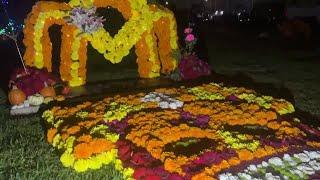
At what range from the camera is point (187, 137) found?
7.91m

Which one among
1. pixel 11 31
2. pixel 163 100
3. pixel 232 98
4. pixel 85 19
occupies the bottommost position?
pixel 232 98

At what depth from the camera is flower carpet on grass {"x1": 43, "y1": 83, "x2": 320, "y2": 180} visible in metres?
6.83

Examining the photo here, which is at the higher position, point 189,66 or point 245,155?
point 189,66

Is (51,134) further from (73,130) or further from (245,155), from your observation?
(245,155)

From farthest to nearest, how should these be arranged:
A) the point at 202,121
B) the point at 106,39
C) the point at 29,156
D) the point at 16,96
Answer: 1. the point at 106,39
2. the point at 16,96
3. the point at 202,121
4. the point at 29,156

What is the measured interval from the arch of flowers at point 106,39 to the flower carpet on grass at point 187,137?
231 cm

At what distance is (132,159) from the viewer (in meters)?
7.26

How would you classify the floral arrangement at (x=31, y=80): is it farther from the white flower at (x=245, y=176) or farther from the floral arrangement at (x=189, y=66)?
the white flower at (x=245, y=176)

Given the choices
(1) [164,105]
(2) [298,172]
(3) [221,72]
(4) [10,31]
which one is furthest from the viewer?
(4) [10,31]

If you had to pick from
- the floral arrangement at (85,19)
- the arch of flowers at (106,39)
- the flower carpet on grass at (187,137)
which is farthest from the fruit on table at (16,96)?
the floral arrangement at (85,19)

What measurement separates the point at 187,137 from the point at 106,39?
5.51 m

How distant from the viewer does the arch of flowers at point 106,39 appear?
1184 centimetres

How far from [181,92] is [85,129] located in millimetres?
2873

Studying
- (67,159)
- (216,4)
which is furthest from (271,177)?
(216,4)
